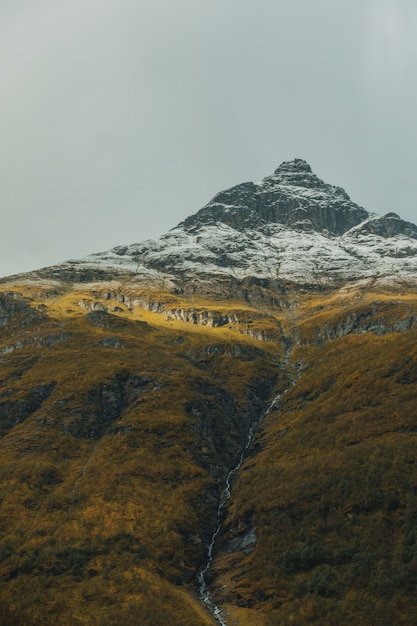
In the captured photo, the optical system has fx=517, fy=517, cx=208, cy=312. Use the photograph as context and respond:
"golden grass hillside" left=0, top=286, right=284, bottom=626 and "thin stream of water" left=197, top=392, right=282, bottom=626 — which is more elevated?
"golden grass hillside" left=0, top=286, right=284, bottom=626

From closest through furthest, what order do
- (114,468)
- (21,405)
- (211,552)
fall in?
(211,552) → (114,468) → (21,405)

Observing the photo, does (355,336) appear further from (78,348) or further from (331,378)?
(78,348)

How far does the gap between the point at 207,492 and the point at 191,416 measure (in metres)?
29.2

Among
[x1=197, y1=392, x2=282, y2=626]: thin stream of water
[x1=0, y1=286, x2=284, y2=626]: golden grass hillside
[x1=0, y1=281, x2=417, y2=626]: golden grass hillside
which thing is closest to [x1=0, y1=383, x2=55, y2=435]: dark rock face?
[x1=0, y1=286, x2=284, y2=626]: golden grass hillside

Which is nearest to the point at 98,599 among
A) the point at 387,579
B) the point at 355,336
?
the point at 387,579

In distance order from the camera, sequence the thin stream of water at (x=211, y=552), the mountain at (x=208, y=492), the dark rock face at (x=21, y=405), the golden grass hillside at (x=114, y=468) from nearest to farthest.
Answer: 1. the mountain at (x=208, y=492)
2. the thin stream of water at (x=211, y=552)
3. the golden grass hillside at (x=114, y=468)
4. the dark rock face at (x=21, y=405)

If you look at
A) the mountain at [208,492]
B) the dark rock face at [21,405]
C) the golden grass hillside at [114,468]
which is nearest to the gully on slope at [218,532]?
the mountain at [208,492]

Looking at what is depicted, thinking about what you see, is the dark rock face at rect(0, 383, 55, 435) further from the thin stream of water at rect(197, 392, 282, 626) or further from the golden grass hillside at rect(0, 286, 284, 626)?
the thin stream of water at rect(197, 392, 282, 626)

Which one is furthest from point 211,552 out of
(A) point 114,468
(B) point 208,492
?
(A) point 114,468

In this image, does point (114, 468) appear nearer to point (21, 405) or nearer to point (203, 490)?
point (203, 490)

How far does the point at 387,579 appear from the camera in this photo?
72938 millimetres

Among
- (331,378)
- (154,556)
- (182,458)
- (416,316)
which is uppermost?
(416,316)

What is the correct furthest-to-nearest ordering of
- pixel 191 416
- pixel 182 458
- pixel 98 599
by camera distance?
pixel 191 416 → pixel 182 458 → pixel 98 599

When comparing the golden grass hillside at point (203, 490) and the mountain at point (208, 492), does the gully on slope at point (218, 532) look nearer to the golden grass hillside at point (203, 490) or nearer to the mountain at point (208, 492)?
the mountain at point (208, 492)
